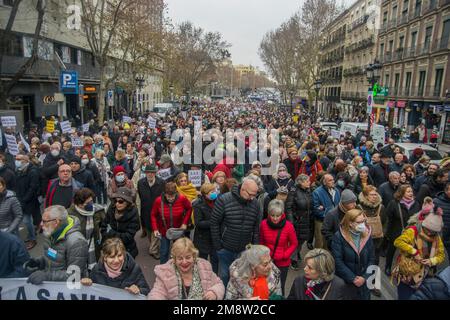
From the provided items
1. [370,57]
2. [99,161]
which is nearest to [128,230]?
[99,161]

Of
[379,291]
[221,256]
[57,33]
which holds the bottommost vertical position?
[379,291]

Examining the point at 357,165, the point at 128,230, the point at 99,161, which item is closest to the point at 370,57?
the point at 357,165

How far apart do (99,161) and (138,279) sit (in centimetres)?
544

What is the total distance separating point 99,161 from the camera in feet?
26.8

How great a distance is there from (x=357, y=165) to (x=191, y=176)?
3.95 meters

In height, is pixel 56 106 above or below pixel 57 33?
below

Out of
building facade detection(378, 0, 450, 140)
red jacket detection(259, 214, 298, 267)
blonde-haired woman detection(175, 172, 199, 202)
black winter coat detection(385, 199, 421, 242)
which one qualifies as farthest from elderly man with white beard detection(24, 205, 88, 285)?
building facade detection(378, 0, 450, 140)

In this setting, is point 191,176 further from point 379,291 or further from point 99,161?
point 379,291

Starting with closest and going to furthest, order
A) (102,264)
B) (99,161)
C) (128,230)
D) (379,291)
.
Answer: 1. (102,264)
2. (128,230)
3. (379,291)
4. (99,161)

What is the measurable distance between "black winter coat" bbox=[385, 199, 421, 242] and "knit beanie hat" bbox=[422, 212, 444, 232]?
1521 mm

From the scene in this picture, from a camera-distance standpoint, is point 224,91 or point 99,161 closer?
point 99,161

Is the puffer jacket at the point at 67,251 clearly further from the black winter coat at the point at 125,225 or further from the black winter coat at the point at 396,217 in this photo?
the black winter coat at the point at 396,217

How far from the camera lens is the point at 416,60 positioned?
3072 centimetres
